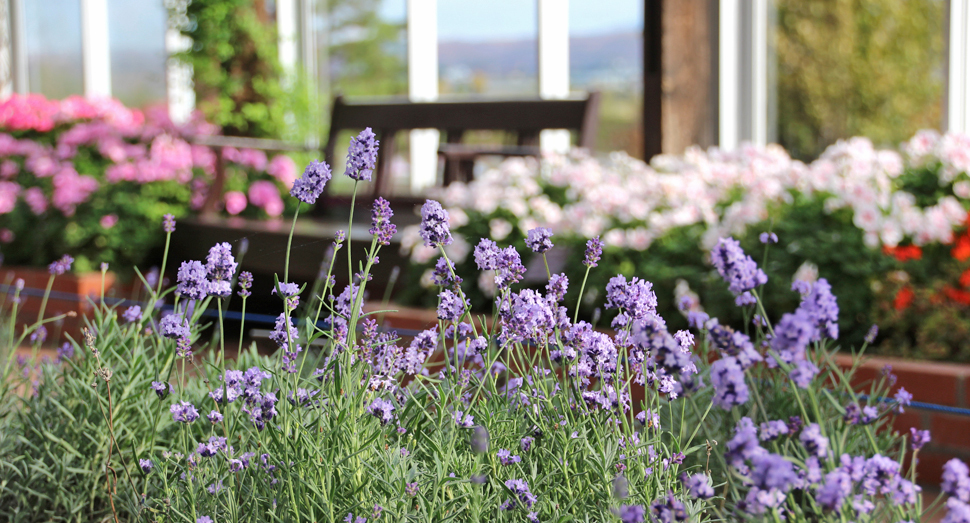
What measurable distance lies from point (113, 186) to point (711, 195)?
404 cm

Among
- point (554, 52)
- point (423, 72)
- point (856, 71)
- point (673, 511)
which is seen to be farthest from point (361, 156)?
point (423, 72)

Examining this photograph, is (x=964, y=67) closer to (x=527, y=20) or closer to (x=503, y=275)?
(x=527, y=20)

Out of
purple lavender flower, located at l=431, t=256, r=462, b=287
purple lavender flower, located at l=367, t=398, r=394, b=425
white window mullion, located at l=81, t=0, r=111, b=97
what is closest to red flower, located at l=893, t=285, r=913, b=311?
purple lavender flower, located at l=431, t=256, r=462, b=287

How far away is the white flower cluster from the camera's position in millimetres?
2926

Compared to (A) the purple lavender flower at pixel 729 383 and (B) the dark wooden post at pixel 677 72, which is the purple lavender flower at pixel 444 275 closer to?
(A) the purple lavender flower at pixel 729 383

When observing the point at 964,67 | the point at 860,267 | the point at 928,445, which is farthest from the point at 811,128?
the point at 928,445

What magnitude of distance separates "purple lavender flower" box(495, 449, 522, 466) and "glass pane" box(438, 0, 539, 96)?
5215 mm

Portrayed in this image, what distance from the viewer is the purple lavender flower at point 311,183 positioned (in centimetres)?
109

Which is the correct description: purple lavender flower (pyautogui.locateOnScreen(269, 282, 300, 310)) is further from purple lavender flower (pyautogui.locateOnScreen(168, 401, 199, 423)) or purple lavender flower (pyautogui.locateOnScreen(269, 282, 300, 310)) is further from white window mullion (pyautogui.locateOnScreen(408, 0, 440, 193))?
white window mullion (pyautogui.locateOnScreen(408, 0, 440, 193))

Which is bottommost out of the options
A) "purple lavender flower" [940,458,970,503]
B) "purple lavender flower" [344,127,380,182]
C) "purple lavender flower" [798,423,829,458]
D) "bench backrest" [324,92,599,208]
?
"purple lavender flower" [940,458,970,503]

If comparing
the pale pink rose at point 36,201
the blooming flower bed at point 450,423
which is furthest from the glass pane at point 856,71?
the pale pink rose at point 36,201

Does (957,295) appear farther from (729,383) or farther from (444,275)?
(729,383)

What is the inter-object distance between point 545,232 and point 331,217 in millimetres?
4452

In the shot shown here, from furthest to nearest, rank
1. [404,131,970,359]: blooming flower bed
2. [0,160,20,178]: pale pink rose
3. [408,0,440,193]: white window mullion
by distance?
[408,0,440,193]: white window mullion, [0,160,20,178]: pale pink rose, [404,131,970,359]: blooming flower bed
